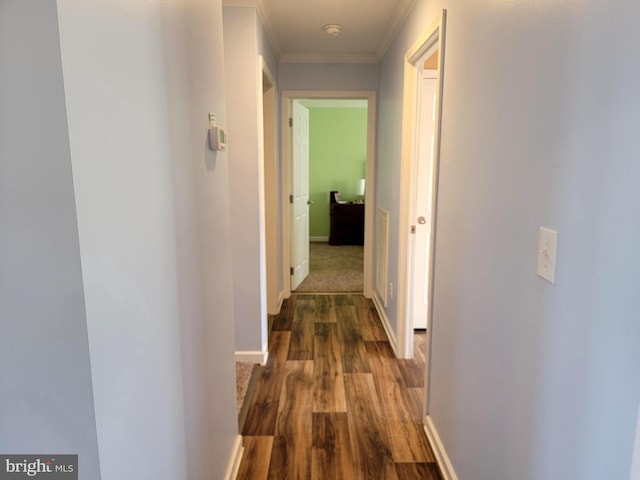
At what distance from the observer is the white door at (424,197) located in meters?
2.96

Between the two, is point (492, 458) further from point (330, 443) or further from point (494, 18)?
point (494, 18)

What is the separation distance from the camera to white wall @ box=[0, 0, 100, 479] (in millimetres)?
630

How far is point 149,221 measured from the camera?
950mm

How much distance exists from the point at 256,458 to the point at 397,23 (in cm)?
278

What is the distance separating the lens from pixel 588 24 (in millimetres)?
838

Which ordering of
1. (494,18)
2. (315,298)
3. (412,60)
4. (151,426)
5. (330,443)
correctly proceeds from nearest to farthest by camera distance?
(151,426), (494,18), (330,443), (412,60), (315,298)

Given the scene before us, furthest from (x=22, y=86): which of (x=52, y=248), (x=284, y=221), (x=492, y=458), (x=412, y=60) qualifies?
(x=284, y=221)

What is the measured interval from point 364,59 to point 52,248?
11.9 feet

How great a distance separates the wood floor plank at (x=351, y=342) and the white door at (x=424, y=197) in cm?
48

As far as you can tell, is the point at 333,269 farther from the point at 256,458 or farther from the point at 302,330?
the point at 256,458

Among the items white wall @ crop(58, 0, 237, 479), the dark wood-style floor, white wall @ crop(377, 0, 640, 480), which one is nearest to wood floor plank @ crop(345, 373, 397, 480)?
the dark wood-style floor

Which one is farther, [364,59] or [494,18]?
[364,59]

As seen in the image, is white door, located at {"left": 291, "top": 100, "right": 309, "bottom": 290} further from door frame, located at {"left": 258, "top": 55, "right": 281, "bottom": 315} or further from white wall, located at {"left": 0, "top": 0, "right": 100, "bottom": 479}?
white wall, located at {"left": 0, "top": 0, "right": 100, "bottom": 479}

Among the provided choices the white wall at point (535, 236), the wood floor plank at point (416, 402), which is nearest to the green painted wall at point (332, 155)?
the wood floor plank at point (416, 402)
